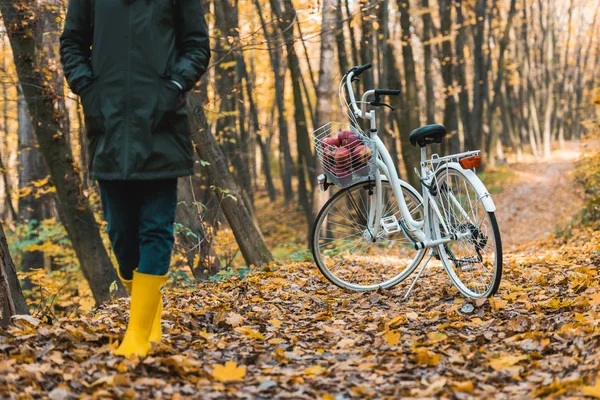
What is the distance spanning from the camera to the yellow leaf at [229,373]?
3.23 m

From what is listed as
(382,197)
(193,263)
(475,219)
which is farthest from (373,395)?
(193,263)

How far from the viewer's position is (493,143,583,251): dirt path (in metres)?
16.9

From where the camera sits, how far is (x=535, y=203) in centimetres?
2088

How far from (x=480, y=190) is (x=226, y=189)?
396 cm

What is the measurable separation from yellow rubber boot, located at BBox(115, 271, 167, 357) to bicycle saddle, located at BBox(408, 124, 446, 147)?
8.18 feet

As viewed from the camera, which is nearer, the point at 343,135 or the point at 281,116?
the point at 343,135

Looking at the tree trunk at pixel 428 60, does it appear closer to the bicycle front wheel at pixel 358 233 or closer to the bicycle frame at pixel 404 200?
the bicycle front wheel at pixel 358 233

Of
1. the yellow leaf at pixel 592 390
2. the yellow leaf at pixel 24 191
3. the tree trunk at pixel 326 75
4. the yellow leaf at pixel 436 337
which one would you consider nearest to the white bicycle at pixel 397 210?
the yellow leaf at pixel 436 337

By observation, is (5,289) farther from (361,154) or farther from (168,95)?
(361,154)

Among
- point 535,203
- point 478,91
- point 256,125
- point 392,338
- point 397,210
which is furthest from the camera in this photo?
point 478,91

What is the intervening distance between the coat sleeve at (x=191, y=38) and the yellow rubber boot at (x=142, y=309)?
1081mm

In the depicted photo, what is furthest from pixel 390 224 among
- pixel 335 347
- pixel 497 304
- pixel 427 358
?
pixel 427 358

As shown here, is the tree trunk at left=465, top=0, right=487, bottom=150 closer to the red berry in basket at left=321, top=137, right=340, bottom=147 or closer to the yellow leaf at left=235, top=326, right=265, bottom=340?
the red berry in basket at left=321, top=137, right=340, bottom=147

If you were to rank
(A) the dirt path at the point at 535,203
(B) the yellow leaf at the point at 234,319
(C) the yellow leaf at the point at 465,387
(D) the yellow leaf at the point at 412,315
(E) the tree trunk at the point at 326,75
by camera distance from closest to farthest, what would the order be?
(C) the yellow leaf at the point at 465,387, (B) the yellow leaf at the point at 234,319, (D) the yellow leaf at the point at 412,315, (E) the tree trunk at the point at 326,75, (A) the dirt path at the point at 535,203
